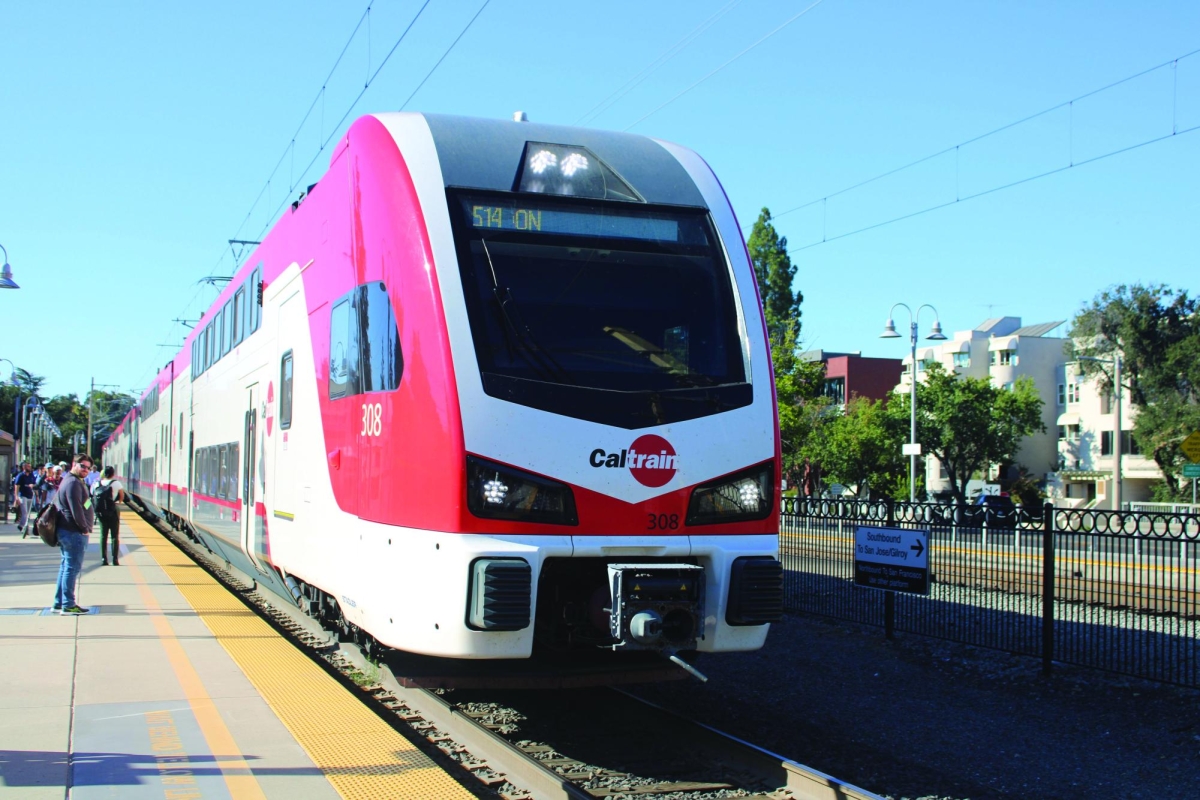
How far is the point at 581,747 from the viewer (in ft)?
21.8

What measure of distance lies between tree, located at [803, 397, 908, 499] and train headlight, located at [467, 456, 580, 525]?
56313mm

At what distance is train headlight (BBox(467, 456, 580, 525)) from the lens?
5508 mm

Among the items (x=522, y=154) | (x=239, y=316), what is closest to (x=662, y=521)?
(x=522, y=154)

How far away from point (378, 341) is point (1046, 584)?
20.4 ft

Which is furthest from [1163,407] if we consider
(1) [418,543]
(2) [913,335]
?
(1) [418,543]

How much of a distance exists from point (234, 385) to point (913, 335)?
30.5 metres

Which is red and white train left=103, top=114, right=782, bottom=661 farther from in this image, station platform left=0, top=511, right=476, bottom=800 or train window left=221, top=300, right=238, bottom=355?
train window left=221, top=300, right=238, bottom=355

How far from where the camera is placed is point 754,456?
6.17 metres

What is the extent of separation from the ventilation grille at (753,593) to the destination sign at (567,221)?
6.56ft

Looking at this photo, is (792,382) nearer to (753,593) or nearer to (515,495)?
(753,593)

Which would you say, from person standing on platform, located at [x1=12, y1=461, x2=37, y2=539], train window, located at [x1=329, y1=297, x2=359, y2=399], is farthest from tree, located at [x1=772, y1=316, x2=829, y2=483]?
train window, located at [x1=329, y1=297, x2=359, y2=399]

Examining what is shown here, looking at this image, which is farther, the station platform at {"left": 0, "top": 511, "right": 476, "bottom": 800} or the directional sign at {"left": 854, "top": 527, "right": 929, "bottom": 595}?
the directional sign at {"left": 854, "top": 527, "right": 929, "bottom": 595}

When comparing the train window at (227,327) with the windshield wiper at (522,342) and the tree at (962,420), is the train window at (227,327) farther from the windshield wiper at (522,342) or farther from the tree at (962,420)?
the tree at (962,420)

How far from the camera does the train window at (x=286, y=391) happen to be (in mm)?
8664
